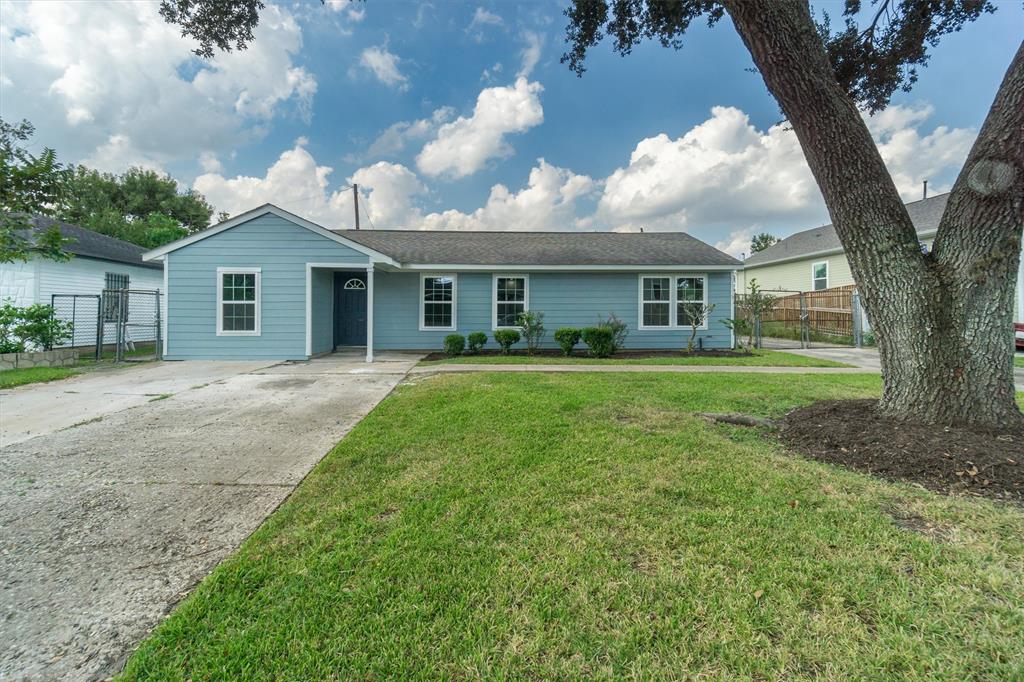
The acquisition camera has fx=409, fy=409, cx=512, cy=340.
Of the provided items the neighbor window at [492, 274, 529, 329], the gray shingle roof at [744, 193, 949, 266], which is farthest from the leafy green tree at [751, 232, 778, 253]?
the neighbor window at [492, 274, 529, 329]

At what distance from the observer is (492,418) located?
4531mm

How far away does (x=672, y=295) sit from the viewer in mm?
11883

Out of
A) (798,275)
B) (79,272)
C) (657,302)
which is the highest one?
(798,275)

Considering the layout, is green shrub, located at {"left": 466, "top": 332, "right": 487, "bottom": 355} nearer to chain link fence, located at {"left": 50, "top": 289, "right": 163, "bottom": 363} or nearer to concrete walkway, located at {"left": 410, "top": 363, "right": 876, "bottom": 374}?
concrete walkway, located at {"left": 410, "top": 363, "right": 876, "bottom": 374}

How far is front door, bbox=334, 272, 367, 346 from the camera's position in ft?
40.3

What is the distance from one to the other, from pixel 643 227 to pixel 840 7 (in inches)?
724

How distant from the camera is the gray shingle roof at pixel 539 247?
38.0 ft

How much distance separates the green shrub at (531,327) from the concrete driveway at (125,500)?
5.83m

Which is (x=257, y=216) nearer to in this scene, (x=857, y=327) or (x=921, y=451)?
(x=921, y=451)

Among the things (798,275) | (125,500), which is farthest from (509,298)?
(798,275)

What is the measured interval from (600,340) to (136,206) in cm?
3501

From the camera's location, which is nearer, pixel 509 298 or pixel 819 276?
pixel 509 298

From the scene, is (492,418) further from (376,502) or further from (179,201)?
(179,201)

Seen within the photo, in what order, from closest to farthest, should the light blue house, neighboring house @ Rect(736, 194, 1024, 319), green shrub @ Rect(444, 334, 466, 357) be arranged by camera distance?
1. the light blue house
2. green shrub @ Rect(444, 334, 466, 357)
3. neighboring house @ Rect(736, 194, 1024, 319)
